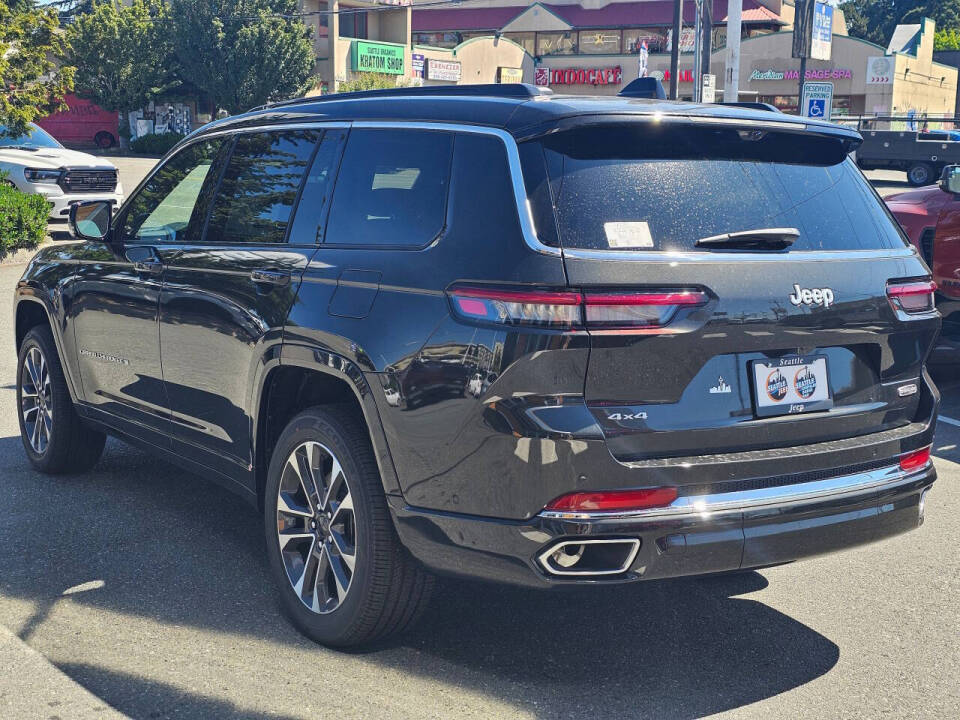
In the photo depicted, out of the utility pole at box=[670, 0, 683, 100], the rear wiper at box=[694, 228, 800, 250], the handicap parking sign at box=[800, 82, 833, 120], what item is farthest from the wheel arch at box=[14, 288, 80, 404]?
the utility pole at box=[670, 0, 683, 100]

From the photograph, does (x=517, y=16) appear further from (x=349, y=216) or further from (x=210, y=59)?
(x=349, y=216)

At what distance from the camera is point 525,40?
72000mm

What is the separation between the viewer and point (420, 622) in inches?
171

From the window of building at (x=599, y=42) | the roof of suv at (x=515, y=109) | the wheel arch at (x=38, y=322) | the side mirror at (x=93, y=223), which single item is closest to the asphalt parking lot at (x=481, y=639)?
the wheel arch at (x=38, y=322)

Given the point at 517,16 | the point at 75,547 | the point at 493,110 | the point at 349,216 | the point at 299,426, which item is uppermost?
the point at 517,16

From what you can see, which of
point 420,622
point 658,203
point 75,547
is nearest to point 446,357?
point 658,203

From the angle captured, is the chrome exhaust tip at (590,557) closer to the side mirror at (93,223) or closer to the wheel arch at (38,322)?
the side mirror at (93,223)

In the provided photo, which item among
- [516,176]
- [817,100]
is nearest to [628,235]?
[516,176]

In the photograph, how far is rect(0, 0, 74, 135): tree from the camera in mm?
16047

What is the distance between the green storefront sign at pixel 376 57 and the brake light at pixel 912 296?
188 feet

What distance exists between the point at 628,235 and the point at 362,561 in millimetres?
1373

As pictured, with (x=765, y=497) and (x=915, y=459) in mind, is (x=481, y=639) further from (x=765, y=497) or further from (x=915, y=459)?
(x=915, y=459)

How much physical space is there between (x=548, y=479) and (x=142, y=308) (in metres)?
2.53

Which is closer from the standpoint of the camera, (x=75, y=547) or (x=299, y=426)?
(x=299, y=426)
